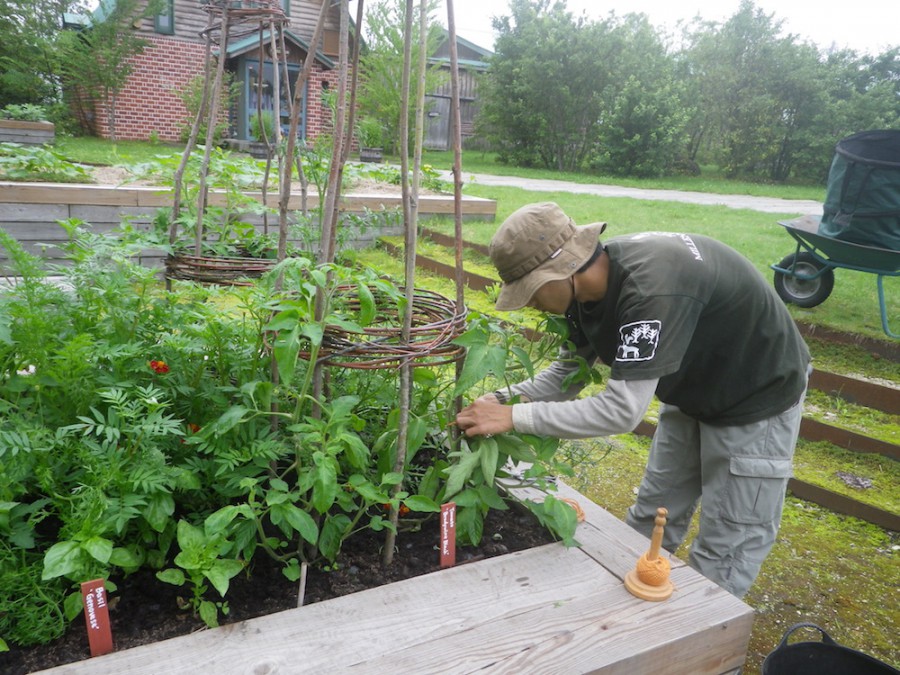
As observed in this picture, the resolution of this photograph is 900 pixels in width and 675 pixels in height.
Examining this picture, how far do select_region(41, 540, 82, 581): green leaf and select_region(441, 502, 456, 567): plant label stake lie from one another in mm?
753

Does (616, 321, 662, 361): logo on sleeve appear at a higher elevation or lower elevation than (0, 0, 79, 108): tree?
lower

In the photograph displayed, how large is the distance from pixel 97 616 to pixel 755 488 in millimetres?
1767

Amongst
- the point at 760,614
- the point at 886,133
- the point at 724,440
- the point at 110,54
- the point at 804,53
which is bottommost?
the point at 760,614

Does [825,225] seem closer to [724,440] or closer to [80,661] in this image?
[724,440]

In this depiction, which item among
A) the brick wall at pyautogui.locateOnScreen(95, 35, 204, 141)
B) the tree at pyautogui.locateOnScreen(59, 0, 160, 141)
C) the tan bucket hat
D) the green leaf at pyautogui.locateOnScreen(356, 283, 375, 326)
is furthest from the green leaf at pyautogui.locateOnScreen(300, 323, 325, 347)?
the brick wall at pyautogui.locateOnScreen(95, 35, 204, 141)

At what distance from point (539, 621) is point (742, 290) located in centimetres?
106

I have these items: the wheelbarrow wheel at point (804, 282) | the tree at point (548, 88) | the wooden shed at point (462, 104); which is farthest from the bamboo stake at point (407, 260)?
the wooden shed at point (462, 104)

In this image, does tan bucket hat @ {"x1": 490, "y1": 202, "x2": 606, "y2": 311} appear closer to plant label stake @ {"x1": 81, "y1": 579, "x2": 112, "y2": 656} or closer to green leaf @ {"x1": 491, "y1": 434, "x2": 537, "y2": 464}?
green leaf @ {"x1": 491, "y1": 434, "x2": 537, "y2": 464}

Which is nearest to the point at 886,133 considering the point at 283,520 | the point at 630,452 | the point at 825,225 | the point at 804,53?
the point at 825,225

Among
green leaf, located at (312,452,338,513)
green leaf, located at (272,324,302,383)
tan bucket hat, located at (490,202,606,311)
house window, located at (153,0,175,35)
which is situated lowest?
green leaf, located at (312,452,338,513)

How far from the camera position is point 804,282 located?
186 inches

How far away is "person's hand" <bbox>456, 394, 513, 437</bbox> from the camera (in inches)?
64.1

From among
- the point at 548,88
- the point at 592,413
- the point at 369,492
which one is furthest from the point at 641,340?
the point at 548,88

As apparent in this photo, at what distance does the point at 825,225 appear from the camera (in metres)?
4.40
